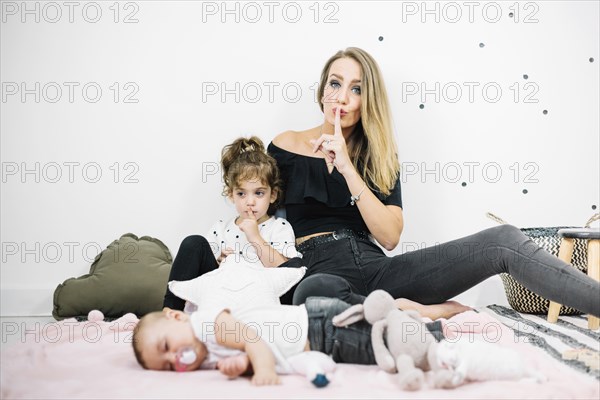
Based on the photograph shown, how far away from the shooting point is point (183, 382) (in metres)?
1.16

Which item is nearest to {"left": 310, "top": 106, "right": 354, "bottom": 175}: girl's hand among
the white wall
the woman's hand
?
the woman's hand

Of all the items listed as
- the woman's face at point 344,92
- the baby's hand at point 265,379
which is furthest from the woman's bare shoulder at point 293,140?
the baby's hand at point 265,379

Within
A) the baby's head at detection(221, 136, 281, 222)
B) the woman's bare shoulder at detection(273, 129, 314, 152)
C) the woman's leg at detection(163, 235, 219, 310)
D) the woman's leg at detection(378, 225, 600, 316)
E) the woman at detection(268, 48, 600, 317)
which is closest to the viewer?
the woman's leg at detection(378, 225, 600, 316)

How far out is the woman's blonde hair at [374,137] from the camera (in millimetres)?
1947

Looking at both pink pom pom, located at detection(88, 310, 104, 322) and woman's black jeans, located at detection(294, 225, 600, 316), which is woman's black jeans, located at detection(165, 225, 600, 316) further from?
pink pom pom, located at detection(88, 310, 104, 322)

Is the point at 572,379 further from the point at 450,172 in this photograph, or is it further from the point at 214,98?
the point at 214,98

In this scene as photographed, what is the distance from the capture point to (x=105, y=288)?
2104mm

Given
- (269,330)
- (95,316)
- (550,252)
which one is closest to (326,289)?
(269,330)

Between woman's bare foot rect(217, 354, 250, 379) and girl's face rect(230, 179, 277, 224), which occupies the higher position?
girl's face rect(230, 179, 277, 224)

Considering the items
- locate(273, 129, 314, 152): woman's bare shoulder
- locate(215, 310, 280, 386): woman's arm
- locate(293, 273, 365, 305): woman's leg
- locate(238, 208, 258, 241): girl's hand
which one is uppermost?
locate(273, 129, 314, 152): woman's bare shoulder

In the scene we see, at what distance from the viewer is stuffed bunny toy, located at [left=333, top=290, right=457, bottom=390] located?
1.13 meters

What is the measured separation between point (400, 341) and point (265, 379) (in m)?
0.28

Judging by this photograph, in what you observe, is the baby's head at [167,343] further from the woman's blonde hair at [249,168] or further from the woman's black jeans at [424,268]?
the woman's blonde hair at [249,168]

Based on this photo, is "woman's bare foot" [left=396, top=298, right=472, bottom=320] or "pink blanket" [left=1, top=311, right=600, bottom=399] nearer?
"pink blanket" [left=1, top=311, right=600, bottom=399]
